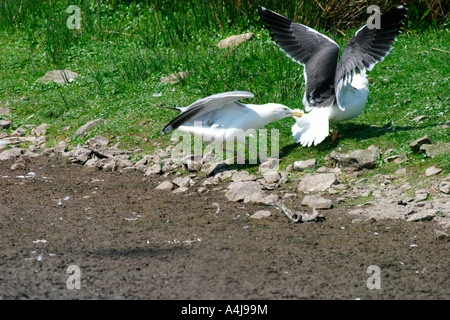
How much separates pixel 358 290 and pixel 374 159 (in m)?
2.36

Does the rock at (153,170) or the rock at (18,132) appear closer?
the rock at (153,170)

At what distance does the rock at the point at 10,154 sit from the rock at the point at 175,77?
2411 mm

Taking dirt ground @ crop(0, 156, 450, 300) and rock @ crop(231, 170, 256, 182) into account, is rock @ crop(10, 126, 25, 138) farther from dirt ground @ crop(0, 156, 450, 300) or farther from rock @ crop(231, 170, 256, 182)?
rock @ crop(231, 170, 256, 182)

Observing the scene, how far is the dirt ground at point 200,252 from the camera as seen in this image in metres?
2.83

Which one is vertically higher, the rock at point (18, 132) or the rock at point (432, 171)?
the rock at point (432, 171)

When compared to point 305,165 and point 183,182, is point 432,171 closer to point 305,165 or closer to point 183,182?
point 305,165

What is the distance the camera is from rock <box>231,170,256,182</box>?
516cm

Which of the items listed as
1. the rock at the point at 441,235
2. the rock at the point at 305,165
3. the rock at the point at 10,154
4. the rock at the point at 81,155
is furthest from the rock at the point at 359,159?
the rock at the point at 10,154

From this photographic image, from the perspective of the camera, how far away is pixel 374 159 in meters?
4.95

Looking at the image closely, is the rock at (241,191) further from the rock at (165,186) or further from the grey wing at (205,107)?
the grey wing at (205,107)

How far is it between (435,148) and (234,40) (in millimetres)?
4859

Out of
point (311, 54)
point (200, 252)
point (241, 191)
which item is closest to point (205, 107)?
point (241, 191)

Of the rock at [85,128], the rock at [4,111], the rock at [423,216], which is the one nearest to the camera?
the rock at [423,216]

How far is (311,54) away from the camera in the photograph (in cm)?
619
